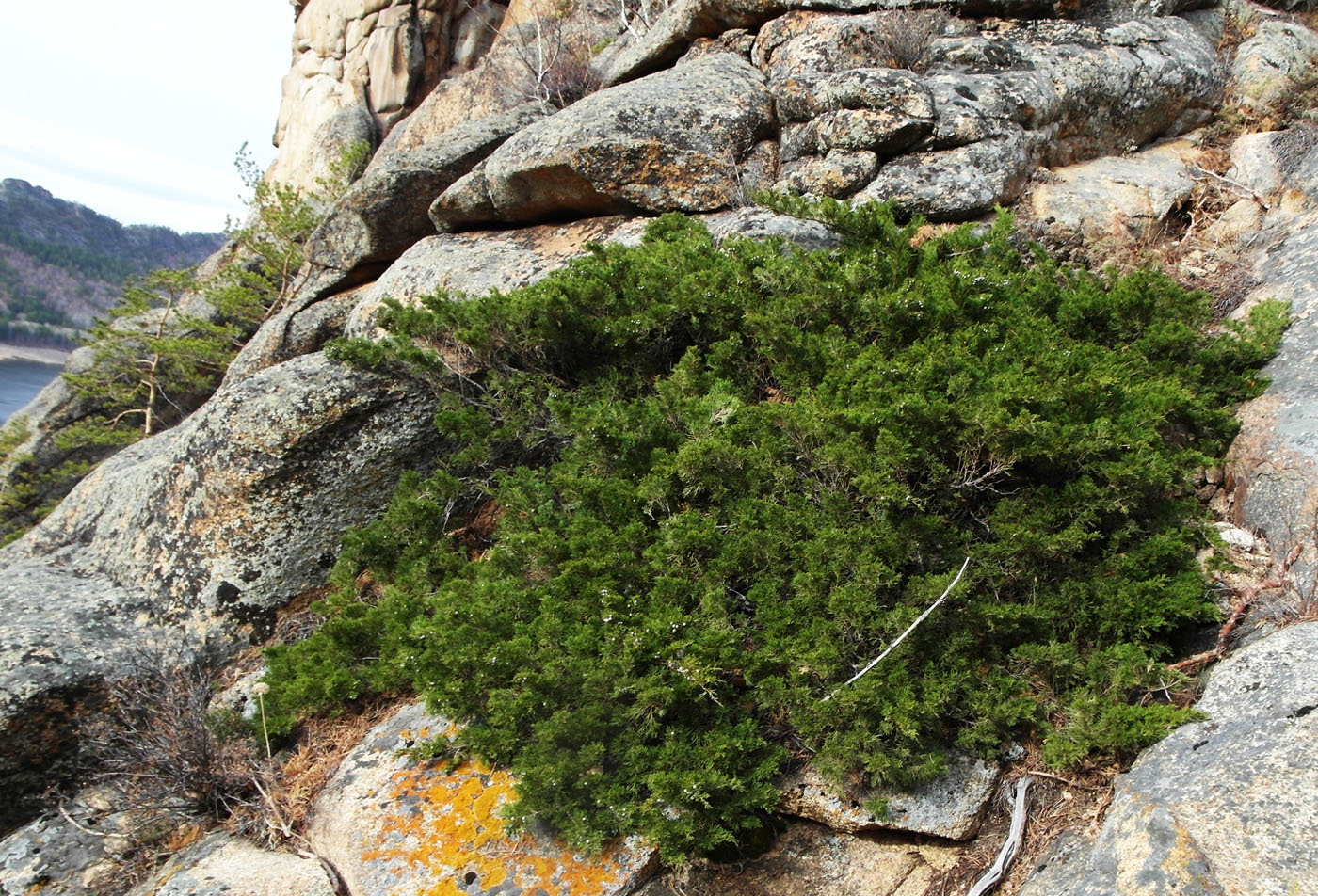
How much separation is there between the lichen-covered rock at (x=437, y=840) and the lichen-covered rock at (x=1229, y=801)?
171cm

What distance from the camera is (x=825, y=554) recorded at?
11.6ft

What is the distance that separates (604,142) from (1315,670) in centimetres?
637

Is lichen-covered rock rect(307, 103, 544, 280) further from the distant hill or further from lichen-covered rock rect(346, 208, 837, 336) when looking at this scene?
the distant hill

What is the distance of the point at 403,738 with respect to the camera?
403 cm

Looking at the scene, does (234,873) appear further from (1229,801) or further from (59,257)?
(59,257)

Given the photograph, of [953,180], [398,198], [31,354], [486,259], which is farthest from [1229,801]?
[31,354]

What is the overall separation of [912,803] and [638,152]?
5937mm

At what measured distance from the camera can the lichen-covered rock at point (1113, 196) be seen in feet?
21.5

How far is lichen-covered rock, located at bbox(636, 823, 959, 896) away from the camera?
3.14 metres

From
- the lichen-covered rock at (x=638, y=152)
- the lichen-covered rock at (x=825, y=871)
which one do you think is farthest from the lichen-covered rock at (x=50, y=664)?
the lichen-covered rock at (x=638, y=152)

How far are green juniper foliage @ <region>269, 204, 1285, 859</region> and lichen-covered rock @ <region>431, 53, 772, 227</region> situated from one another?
2419 mm

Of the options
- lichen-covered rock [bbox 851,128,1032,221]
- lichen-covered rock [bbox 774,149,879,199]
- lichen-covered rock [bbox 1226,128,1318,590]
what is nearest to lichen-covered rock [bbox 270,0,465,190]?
lichen-covered rock [bbox 774,149,879,199]

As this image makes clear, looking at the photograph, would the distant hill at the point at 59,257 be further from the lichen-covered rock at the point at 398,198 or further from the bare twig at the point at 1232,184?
the bare twig at the point at 1232,184

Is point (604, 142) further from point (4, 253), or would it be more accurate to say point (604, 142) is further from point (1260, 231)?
point (4, 253)
